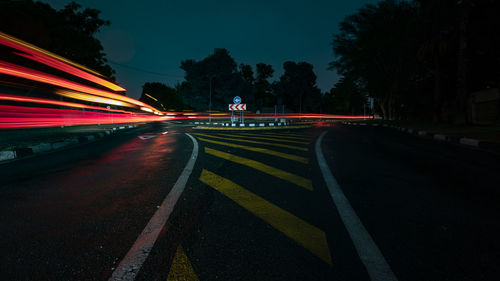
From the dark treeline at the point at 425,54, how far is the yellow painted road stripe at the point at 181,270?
24889 millimetres

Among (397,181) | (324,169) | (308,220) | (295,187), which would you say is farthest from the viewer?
(324,169)

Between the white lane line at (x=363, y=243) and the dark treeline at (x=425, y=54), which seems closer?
the white lane line at (x=363, y=243)

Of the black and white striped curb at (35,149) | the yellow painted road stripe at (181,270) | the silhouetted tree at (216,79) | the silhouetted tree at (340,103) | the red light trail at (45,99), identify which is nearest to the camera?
the yellow painted road stripe at (181,270)

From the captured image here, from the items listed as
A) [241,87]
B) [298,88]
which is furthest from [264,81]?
[241,87]

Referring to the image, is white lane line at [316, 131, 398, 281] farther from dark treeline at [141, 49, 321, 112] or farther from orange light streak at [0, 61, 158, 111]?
dark treeline at [141, 49, 321, 112]

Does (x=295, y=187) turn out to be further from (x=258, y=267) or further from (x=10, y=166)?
(x=10, y=166)

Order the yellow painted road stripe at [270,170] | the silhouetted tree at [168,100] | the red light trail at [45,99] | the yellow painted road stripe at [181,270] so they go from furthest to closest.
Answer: the silhouetted tree at [168,100] < the red light trail at [45,99] < the yellow painted road stripe at [270,170] < the yellow painted road stripe at [181,270]

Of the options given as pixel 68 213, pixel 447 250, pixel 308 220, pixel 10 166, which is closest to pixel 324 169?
pixel 308 220

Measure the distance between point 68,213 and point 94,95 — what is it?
20146 millimetres

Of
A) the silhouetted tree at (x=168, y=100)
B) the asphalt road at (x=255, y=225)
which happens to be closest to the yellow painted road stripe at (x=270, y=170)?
the asphalt road at (x=255, y=225)

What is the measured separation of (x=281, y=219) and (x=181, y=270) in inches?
50.5

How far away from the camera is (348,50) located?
3784 cm

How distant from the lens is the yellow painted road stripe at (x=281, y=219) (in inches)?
90.5

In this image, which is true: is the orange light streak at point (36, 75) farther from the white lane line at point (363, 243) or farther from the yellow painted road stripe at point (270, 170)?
the white lane line at point (363, 243)
